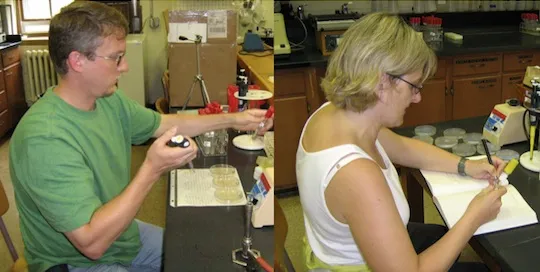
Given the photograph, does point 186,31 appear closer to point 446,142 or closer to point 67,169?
point 446,142

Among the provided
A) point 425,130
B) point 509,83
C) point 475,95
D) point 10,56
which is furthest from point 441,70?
point 10,56

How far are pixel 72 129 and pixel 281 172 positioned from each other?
63cm

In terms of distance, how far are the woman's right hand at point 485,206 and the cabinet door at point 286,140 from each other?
412 millimetres

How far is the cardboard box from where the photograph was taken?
9.19ft

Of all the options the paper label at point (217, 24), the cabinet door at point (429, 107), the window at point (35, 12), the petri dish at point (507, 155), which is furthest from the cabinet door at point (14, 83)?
the cabinet door at point (429, 107)

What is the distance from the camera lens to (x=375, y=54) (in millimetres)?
1130

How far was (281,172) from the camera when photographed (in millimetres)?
1023

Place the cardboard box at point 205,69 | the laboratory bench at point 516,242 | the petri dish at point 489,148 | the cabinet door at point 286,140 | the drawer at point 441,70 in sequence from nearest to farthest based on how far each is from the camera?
the cabinet door at point 286,140 < the laboratory bench at point 516,242 < the petri dish at point 489,148 < the cardboard box at point 205,69 < the drawer at point 441,70

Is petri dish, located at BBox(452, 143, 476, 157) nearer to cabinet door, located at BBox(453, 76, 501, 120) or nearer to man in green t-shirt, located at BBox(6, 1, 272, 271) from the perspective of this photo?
man in green t-shirt, located at BBox(6, 1, 272, 271)

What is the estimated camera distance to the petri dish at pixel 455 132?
69.9 inches

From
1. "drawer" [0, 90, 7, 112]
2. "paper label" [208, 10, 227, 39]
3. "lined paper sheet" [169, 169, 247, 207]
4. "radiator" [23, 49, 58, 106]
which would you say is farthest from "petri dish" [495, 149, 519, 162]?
"radiator" [23, 49, 58, 106]

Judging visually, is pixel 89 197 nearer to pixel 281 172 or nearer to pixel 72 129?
pixel 72 129

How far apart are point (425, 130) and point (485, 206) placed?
0.65 m

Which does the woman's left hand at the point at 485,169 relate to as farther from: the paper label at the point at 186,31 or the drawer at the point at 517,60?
the drawer at the point at 517,60
